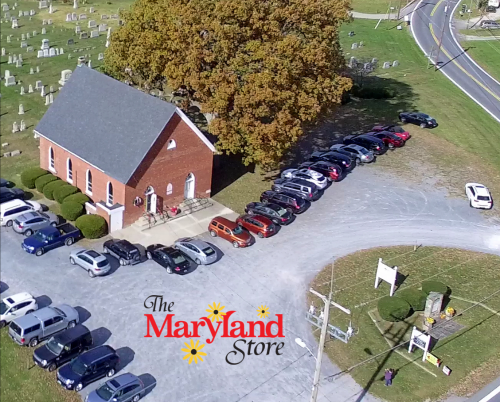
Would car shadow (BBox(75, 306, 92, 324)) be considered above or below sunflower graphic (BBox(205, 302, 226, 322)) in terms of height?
above

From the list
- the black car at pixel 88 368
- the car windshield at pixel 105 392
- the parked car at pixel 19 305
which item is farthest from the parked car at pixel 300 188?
the car windshield at pixel 105 392

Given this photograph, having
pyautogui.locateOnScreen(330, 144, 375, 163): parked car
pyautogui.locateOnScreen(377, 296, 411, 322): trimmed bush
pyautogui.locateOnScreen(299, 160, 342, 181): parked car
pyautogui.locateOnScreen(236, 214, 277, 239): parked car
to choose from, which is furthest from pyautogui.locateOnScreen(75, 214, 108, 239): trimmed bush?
pyautogui.locateOnScreen(330, 144, 375, 163): parked car

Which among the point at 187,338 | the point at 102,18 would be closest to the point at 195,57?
the point at 187,338

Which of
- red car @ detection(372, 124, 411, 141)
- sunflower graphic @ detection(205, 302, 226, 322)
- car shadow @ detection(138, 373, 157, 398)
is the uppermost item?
red car @ detection(372, 124, 411, 141)

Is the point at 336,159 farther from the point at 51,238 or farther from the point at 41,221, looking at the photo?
the point at 51,238

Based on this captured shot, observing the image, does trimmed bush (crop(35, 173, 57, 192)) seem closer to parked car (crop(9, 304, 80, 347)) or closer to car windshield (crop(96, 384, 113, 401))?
parked car (crop(9, 304, 80, 347))

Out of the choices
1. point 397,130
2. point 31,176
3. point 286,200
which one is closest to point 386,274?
point 286,200
